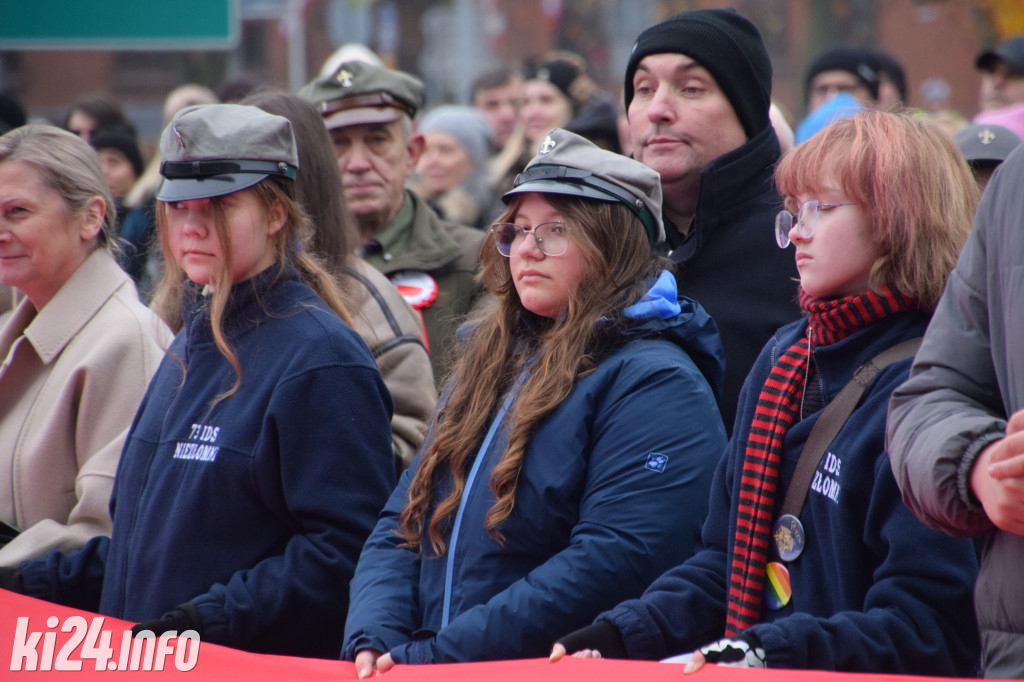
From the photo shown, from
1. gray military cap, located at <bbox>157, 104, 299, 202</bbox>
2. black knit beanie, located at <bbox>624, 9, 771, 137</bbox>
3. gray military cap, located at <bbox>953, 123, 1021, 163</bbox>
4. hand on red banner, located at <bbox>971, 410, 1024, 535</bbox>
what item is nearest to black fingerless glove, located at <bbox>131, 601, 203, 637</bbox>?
gray military cap, located at <bbox>157, 104, 299, 202</bbox>

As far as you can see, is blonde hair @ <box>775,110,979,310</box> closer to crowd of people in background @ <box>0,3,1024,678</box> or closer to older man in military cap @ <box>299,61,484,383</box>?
crowd of people in background @ <box>0,3,1024,678</box>

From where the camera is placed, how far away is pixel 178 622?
3104mm

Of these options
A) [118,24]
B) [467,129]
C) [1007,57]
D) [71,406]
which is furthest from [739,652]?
[118,24]

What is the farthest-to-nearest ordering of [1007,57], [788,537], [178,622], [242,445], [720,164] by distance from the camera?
[1007,57]
[720,164]
[242,445]
[178,622]
[788,537]

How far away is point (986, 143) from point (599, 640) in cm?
309

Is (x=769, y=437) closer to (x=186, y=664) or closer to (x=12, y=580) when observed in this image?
(x=186, y=664)

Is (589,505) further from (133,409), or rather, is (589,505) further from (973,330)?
A: (133,409)

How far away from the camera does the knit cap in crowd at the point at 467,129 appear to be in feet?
26.2

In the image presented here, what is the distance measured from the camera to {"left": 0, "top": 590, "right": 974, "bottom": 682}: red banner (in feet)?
7.97

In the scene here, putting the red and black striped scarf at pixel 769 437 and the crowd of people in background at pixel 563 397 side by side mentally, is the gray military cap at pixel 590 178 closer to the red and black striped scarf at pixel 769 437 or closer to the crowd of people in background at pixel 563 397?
the crowd of people in background at pixel 563 397

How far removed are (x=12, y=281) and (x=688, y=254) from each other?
2.40 m

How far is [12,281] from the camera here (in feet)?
13.8

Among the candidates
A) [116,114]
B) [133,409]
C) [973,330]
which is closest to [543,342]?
[973,330]

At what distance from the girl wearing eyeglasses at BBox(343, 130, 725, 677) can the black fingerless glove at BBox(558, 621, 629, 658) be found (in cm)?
17
